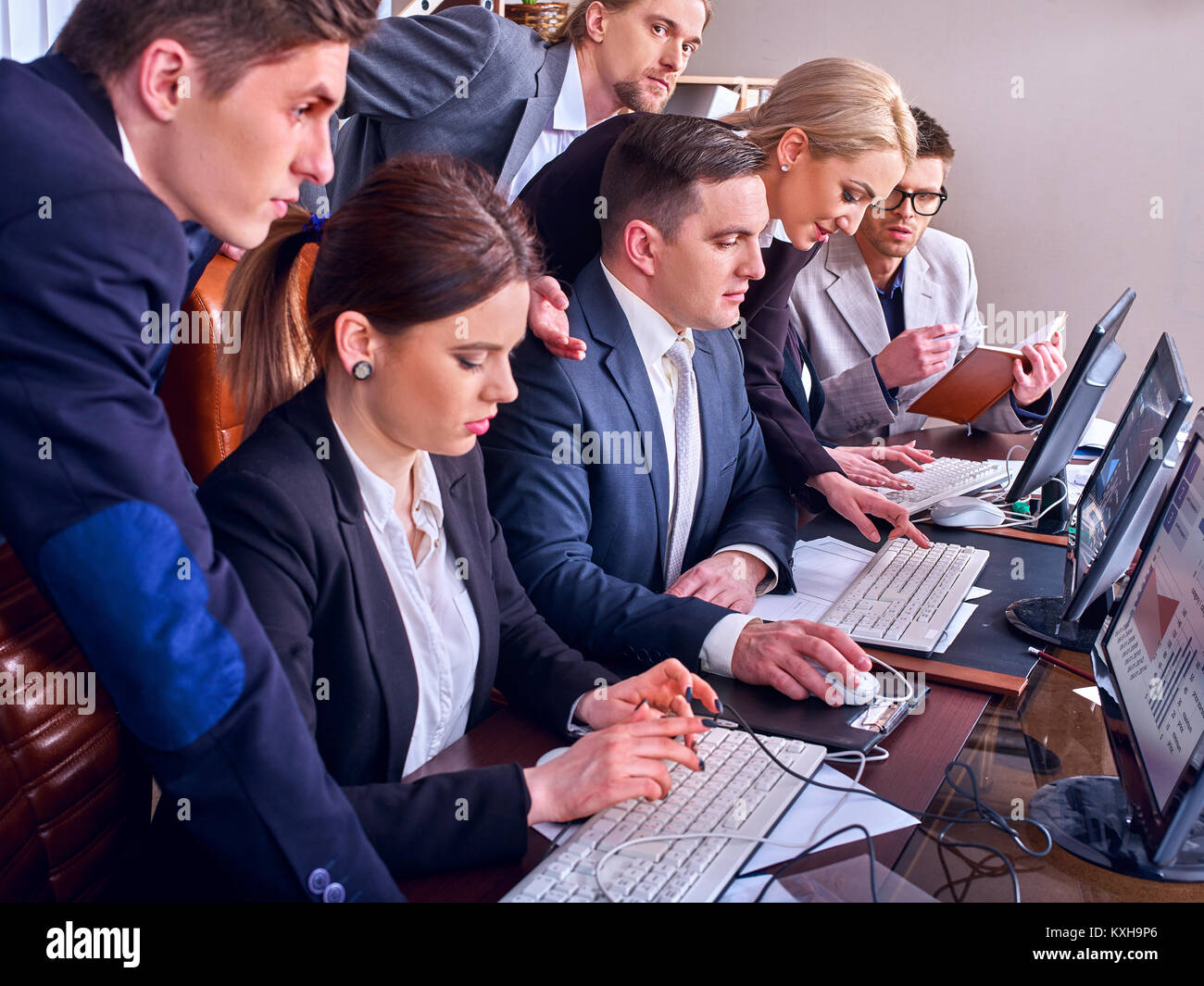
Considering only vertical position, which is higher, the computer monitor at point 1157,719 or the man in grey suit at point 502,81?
the man in grey suit at point 502,81

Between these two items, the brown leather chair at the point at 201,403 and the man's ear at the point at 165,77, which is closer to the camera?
the man's ear at the point at 165,77

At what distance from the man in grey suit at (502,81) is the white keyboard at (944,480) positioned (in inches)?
40.0

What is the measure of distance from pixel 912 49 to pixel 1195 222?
121 cm

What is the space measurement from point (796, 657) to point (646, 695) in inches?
7.8

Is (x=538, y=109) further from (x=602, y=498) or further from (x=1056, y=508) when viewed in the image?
(x=1056, y=508)

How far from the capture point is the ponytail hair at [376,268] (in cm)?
124

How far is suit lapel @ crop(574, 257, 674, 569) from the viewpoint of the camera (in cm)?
183

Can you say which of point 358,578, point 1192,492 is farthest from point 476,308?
point 1192,492

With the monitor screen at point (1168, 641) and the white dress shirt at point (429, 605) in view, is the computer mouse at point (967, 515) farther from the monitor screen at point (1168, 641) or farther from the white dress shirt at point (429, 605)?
the white dress shirt at point (429, 605)

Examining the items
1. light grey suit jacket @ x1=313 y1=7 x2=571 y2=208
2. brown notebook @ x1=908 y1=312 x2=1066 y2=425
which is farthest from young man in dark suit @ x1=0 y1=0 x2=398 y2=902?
brown notebook @ x1=908 y1=312 x2=1066 y2=425

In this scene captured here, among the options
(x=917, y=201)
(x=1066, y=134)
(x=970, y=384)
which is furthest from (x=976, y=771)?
(x=1066, y=134)

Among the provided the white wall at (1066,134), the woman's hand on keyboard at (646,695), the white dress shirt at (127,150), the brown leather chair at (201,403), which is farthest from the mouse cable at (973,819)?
the white wall at (1066,134)

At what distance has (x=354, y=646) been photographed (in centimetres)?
121

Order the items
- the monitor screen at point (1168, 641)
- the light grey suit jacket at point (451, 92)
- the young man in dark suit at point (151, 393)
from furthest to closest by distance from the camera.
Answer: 1. the light grey suit jacket at point (451, 92)
2. the monitor screen at point (1168, 641)
3. the young man in dark suit at point (151, 393)
